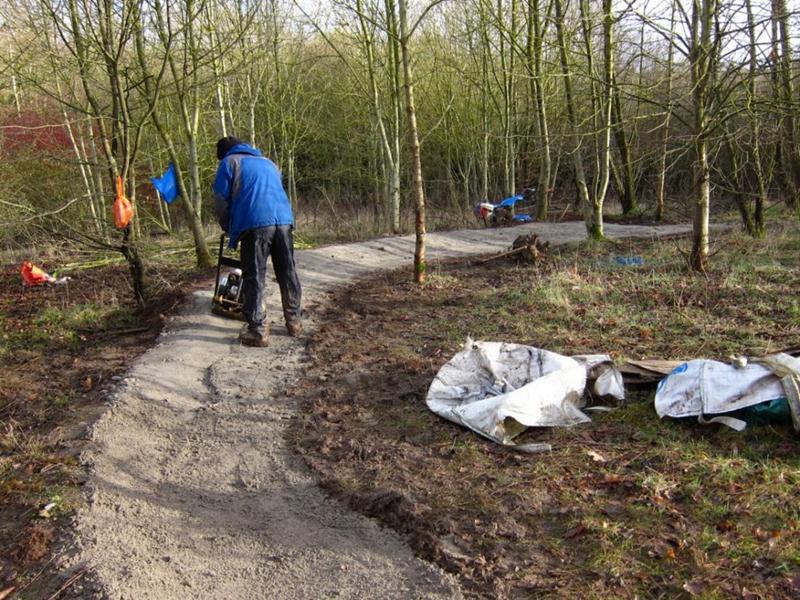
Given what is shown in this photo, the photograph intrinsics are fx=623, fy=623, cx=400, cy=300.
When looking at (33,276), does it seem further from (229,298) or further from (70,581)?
(70,581)

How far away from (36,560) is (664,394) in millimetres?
3794

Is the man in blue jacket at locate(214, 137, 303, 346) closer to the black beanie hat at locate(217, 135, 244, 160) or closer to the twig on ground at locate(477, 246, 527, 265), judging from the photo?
the black beanie hat at locate(217, 135, 244, 160)

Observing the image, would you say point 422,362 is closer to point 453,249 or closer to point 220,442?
point 220,442

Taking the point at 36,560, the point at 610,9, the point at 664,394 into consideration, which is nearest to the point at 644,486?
the point at 664,394

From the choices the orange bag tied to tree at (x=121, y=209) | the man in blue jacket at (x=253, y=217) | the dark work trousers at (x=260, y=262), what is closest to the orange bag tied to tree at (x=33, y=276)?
the orange bag tied to tree at (x=121, y=209)

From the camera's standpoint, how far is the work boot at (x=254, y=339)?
6.16m

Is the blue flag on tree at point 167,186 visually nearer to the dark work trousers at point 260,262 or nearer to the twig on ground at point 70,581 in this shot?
the dark work trousers at point 260,262

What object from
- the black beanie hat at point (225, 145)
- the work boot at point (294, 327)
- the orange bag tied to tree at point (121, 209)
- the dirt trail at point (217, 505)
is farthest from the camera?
the orange bag tied to tree at point (121, 209)

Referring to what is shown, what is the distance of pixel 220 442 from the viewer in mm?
4391

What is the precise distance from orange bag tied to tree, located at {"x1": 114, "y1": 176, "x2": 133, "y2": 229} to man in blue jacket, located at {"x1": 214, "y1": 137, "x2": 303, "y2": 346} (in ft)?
5.39

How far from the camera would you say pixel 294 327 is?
655 centimetres

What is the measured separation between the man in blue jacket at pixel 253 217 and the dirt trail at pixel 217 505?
450 mm

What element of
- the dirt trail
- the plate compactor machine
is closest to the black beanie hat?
the plate compactor machine

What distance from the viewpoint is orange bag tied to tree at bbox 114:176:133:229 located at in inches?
276
